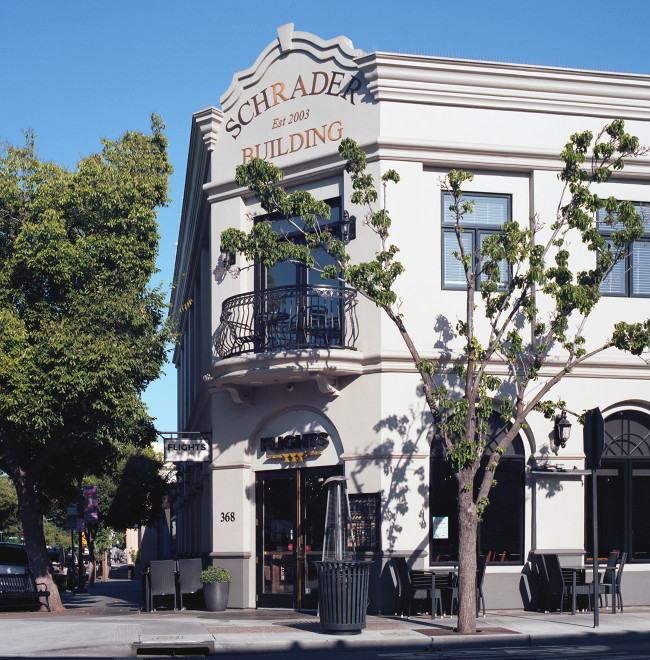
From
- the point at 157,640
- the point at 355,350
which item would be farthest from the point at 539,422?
the point at 157,640

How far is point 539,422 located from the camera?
720 inches

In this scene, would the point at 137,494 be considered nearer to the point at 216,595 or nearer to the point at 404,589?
the point at 216,595

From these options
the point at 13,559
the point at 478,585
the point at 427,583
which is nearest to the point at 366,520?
the point at 427,583

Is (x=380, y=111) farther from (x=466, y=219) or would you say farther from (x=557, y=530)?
(x=557, y=530)

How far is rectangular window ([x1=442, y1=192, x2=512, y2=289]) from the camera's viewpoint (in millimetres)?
18438

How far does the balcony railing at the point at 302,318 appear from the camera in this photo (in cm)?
1791

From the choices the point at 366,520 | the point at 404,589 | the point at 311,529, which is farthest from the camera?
the point at 311,529

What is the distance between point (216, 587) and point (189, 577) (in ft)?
Answer: 2.54

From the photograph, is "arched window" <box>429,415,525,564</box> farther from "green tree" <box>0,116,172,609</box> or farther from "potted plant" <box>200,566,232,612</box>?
"green tree" <box>0,116,172,609</box>

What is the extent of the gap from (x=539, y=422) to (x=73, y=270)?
9245mm

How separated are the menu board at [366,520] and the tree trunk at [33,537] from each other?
22.6 feet

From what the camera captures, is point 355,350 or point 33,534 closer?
point 355,350

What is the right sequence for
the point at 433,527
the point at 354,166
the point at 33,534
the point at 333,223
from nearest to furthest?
the point at 354,166, the point at 433,527, the point at 333,223, the point at 33,534

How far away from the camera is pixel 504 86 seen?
18.7 meters
